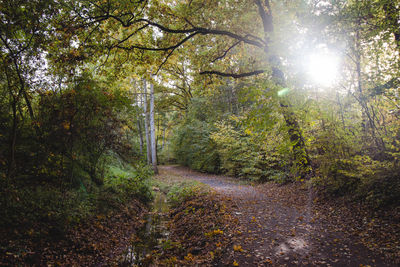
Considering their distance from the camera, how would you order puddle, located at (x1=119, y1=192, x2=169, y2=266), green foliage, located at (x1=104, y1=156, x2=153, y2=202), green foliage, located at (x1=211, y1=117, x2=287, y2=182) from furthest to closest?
green foliage, located at (x1=211, y1=117, x2=287, y2=182) → green foliage, located at (x1=104, y1=156, x2=153, y2=202) → puddle, located at (x1=119, y1=192, x2=169, y2=266)

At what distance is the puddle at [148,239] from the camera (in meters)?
5.32

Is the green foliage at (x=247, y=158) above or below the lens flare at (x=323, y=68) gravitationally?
below

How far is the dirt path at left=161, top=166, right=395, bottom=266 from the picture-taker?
394 cm

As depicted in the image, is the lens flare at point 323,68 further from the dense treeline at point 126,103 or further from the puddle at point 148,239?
the puddle at point 148,239

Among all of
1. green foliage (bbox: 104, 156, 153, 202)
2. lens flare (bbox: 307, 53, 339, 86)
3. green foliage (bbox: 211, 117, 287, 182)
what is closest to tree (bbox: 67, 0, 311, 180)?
lens flare (bbox: 307, 53, 339, 86)

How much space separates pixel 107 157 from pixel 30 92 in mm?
3925

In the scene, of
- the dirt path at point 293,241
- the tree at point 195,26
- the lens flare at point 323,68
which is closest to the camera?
the dirt path at point 293,241

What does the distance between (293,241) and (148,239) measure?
4309 millimetres

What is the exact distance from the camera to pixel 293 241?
4.76 meters

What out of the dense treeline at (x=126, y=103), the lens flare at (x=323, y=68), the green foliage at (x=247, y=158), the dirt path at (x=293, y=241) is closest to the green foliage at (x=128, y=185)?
the dense treeline at (x=126, y=103)

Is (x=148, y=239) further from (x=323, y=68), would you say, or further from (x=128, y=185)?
(x=323, y=68)

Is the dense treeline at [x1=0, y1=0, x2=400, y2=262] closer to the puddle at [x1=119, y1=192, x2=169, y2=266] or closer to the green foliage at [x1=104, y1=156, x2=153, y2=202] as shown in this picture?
the green foliage at [x1=104, y1=156, x2=153, y2=202]

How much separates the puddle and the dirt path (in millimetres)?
2400

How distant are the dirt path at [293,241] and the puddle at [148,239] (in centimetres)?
240
